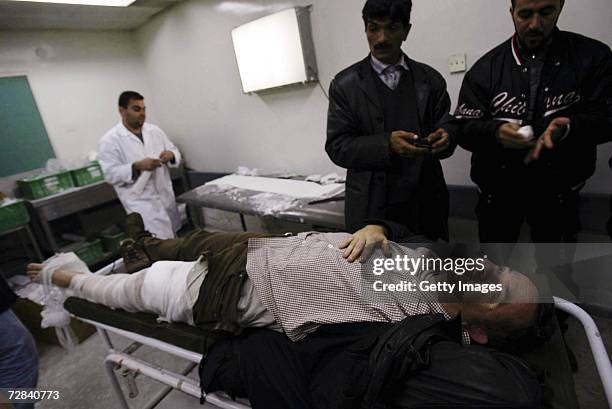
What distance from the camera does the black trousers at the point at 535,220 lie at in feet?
4.58

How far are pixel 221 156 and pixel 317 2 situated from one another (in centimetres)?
183

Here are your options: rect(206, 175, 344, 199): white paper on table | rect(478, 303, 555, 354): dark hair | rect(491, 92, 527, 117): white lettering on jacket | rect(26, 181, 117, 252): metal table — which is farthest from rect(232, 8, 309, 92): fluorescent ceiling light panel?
rect(478, 303, 555, 354): dark hair

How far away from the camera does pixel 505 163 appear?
4.59 ft

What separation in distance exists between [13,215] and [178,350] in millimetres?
2245

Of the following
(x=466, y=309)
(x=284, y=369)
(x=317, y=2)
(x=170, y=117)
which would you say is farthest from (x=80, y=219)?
(x=466, y=309)

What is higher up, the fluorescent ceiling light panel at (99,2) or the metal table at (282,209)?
the fluorescent ceiling light panel at (99,2)

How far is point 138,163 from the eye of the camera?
2594 mm

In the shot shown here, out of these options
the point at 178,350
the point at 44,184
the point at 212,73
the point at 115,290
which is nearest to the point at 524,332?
the point at 178,350

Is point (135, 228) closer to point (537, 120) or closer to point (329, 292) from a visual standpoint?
point (329, 292)

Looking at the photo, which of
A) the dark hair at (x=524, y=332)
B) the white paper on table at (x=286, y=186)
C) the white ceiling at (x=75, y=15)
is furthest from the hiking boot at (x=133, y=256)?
the white ceiling at (x=75, y=15)

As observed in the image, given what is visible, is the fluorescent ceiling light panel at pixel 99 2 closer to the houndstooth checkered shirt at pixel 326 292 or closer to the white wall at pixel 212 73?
the white wall at pixel 212 73

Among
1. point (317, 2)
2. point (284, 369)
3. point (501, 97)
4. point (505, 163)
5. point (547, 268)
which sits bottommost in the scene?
point (547, 268)

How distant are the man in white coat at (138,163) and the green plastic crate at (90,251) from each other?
1.86 feet

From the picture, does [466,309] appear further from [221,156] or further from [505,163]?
[221,156]
